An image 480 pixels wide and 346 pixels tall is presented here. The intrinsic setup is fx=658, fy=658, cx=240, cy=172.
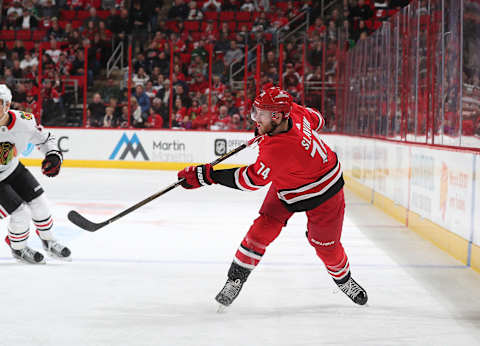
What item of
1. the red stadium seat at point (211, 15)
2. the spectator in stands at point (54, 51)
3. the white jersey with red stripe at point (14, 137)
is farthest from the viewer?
the red stadium seat at point (211, 15)

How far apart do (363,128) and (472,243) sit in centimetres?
494

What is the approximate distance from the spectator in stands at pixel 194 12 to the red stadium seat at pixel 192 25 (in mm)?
139

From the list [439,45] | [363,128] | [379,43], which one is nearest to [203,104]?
[363,128]

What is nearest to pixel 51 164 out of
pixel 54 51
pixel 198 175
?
pixel 198 175

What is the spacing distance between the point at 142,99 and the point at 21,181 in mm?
7798

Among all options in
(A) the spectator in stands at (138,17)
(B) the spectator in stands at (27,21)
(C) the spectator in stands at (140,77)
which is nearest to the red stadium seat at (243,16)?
(A) the spectator in stands at (138,17)

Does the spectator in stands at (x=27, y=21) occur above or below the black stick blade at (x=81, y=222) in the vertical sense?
above

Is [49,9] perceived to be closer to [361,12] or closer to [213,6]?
[213,6]

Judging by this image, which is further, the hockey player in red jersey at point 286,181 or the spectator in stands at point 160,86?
the spectator in stands at point 160,86

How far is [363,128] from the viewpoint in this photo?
9.03m

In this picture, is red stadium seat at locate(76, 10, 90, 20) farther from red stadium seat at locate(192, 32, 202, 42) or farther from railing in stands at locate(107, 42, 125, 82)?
railing in stands at locate(107, 42, 125, 82)

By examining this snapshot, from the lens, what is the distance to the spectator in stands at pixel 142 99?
11602 mm

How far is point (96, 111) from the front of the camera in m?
11.8

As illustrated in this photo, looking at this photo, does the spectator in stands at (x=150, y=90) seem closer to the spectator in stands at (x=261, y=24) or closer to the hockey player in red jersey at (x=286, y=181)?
the spectator in stands at (x=261, y=24)
